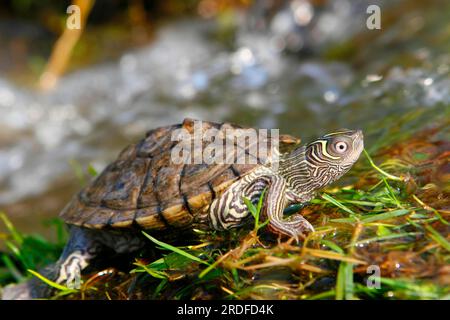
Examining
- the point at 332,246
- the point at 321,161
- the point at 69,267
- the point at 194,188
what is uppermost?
the point at 321,161

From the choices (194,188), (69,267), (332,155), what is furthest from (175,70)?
(332,155)

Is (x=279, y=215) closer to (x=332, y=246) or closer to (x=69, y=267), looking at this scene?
(x=332, y=246)

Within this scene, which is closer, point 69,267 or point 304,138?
point 69,267

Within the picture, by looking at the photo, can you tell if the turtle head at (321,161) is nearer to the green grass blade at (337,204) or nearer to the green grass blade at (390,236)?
the green grass blade at (337,204)

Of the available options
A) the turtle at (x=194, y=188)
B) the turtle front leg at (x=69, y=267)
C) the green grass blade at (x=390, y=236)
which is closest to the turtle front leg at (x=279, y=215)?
the turtle at (x=194, y=188)

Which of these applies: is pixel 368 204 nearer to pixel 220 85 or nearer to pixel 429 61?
pixel 429 61

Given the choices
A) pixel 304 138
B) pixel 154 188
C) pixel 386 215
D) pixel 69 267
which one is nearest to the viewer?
pixel 386 215

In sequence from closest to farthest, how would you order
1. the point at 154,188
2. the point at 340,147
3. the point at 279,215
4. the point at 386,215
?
1. the point at 386,215
2. the point at 279,215
3. the point at 340,147
4. the point at 154,188

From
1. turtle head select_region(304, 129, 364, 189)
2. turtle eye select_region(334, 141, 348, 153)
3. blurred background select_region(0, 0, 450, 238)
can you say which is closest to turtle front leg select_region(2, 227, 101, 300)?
turtle head select_region(304, 129, 364, 189)
